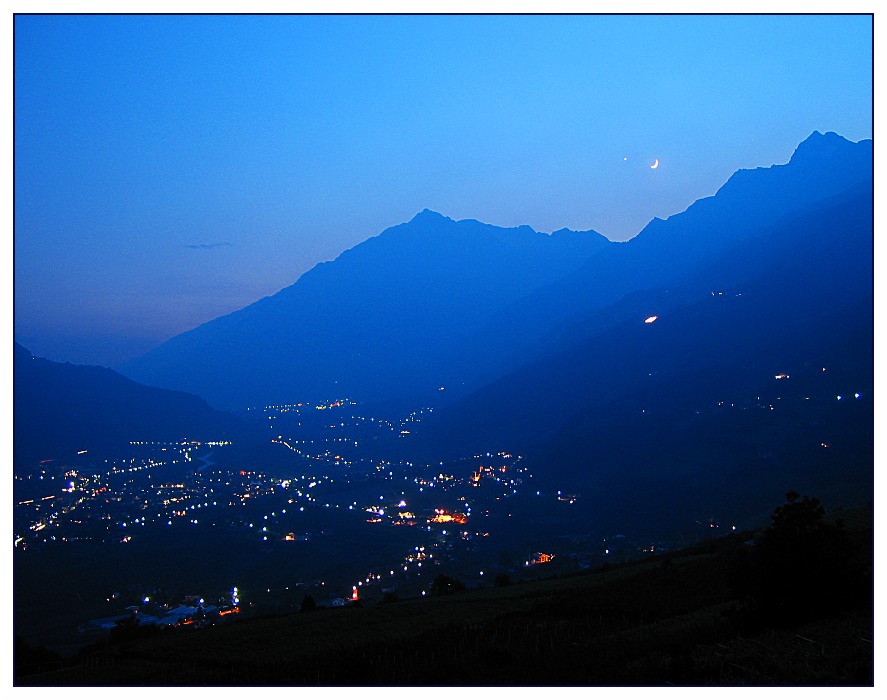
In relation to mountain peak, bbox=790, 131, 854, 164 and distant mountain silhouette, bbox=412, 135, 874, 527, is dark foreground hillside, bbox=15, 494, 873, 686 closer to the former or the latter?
distant mountain silhouette, bbox=412, 135, 874, 527

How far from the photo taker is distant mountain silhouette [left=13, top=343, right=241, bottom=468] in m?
105

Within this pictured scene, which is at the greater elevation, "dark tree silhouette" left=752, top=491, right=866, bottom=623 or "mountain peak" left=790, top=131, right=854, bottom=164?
"mountain peak" left=790, top=131, right=854, bottom=164

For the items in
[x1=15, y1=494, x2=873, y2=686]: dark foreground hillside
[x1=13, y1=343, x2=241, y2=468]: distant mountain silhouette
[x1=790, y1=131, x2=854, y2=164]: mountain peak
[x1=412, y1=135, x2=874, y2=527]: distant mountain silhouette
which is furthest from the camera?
[x1=790, y1=131, x2=854, y2=164]: mountain peak

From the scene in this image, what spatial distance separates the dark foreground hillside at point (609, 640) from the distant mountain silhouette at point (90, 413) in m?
95.3

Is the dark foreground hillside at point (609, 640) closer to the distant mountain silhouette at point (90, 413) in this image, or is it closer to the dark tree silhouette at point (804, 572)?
the dark tree silhouette at point (804, 572)

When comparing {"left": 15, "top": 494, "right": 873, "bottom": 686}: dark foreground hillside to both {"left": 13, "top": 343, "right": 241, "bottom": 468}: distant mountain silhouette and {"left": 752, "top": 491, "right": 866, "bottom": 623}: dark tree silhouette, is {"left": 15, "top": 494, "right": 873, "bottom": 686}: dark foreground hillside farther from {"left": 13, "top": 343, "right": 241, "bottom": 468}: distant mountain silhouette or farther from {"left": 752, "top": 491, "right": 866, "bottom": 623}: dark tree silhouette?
{"left": 13, "top": 343, "right": 241, "bottom": 468}: distant mountain silhouette

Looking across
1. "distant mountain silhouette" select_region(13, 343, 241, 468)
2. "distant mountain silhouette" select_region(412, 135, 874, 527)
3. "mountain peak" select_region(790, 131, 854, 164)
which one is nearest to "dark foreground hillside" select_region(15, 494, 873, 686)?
"distant mountain silhouette" select_region(412, 135, 874, 527)

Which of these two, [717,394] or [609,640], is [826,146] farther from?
[609,640]

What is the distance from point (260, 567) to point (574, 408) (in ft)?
214

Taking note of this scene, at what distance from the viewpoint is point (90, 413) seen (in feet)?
409

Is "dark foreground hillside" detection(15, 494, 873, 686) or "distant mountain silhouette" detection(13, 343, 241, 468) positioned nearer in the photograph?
"dark foreground hillside" detection(15, 494, 873, 686)

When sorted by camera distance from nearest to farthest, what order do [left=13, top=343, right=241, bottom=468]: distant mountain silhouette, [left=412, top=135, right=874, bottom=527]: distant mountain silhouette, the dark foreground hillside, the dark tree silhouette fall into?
the dark foreground hillside < the dark tree silhouette < [left=412, top=135, right=874, bottom=527]: distant mountain silhouette < [left=13, top=343, right=241, bottom=468]: distant mountain silhouette

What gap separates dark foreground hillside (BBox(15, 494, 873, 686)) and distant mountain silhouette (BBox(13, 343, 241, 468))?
95.3 m

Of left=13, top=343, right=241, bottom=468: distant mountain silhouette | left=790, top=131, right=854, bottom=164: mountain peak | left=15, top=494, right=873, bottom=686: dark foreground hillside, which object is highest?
left=790, top=131, right=854, bottom=164: mountain peak
